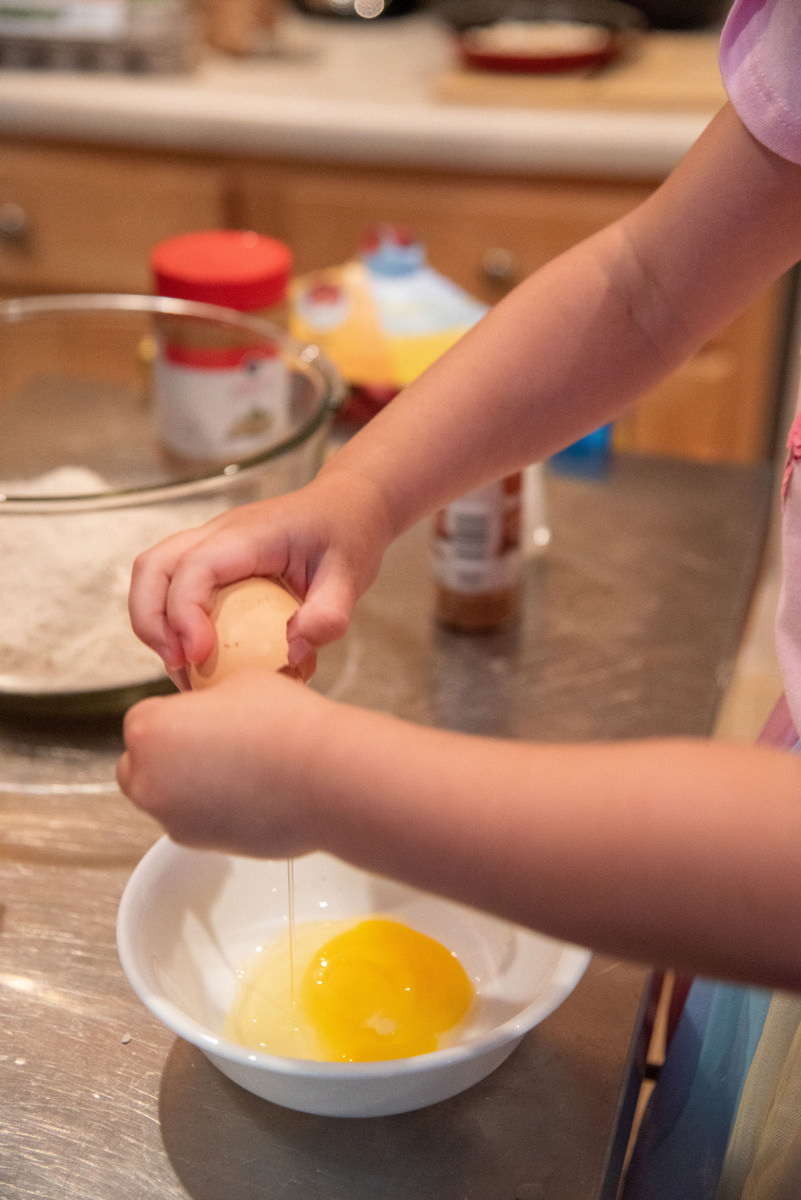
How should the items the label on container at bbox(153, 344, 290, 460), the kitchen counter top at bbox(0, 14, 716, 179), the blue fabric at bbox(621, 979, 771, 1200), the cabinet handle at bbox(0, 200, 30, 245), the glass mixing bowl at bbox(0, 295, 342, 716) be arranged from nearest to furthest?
the blue fabric at bbox(621, 979, 771, 1200), the glass mixing bowl at bbox(0, 295, 342, 716), the label on container at bbox(153, 344, 290, 460), the kitchen counter top at bbox(0, 14, 716, 179), the cabinet handle at bbox(0, 200, 30, 245)

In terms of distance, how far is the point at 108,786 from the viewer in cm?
74

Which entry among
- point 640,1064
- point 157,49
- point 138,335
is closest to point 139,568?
point 640,1064

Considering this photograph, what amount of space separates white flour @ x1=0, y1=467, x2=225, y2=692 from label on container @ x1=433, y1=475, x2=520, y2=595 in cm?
18

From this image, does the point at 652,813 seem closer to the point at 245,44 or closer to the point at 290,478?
A: the point at 290,478

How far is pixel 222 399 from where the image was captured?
972 mm

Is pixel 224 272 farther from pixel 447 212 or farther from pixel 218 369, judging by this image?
pixel 447 212

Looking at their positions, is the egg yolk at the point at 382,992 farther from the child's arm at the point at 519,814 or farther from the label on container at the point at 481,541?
the label on container at the point at 481,541

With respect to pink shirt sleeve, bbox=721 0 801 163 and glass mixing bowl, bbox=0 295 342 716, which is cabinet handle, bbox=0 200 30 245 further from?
pink shirt sleeve, bbox=721 0 801 163

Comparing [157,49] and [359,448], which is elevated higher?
[359,448]

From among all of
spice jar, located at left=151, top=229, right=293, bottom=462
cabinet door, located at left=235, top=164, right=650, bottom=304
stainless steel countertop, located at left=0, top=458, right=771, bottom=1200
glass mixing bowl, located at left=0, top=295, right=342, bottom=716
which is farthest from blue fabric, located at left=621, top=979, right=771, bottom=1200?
cabinet door, located at left=235, top=164, right=650, bottom=304

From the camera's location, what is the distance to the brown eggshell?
539 millimetres

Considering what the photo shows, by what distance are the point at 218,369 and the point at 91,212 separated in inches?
41.1

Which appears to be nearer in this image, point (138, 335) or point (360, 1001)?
point (360, 1001)

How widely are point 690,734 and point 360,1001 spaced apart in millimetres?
306
